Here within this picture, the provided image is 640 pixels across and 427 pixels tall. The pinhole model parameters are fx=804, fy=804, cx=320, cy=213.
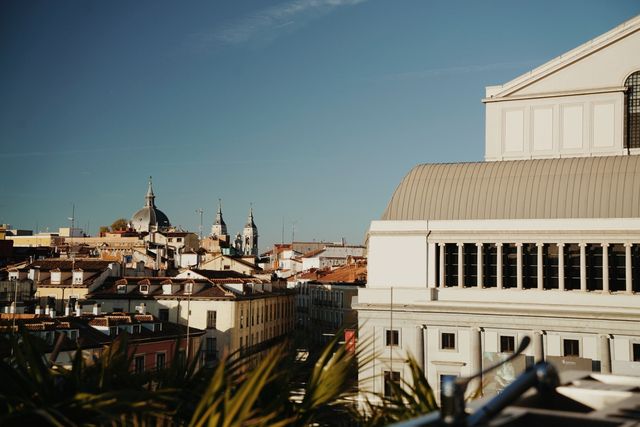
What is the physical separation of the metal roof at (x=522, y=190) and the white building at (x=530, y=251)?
0.06m

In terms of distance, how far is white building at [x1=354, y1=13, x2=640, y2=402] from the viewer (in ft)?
123

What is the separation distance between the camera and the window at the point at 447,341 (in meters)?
39.5

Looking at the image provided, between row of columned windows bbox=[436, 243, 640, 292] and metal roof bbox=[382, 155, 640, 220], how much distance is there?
1893 mm

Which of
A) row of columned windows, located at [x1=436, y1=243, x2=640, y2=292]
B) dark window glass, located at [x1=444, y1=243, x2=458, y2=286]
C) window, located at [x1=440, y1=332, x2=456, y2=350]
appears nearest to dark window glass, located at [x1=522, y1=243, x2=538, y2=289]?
row of columned windows, located at [x1=436, y1=243, x2=640, y2=292]

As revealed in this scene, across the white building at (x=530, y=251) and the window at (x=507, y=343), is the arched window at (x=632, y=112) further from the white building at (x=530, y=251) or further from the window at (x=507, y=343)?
the window at (x=507, y=343)

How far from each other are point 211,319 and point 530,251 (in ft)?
109

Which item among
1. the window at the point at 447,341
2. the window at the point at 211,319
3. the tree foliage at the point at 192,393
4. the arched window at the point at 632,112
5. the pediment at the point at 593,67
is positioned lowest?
the window at the point at 211,319

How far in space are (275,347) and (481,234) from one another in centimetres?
3249

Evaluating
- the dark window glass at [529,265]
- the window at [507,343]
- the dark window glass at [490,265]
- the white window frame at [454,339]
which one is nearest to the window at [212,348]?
the white window frame at [454,339]

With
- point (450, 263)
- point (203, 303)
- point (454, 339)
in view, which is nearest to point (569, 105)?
point (450, 263)

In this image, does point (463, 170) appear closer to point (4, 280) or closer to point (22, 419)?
point (22, 419)

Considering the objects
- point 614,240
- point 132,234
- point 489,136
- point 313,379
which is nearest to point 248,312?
point 489,136

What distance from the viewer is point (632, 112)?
4547 cm

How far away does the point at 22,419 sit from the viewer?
8.28 m
